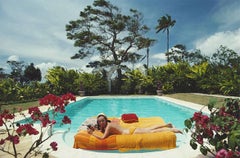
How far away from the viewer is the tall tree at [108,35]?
2505 centimetres

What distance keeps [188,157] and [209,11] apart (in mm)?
16710

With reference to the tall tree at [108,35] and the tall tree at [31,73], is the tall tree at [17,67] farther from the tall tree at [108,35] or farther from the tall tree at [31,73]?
the tall tree at [108,35]

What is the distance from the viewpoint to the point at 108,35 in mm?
25906

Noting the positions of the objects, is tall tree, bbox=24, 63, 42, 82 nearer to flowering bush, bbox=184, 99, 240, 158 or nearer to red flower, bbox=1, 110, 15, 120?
red flower, bbox=1, 110, 15, 120

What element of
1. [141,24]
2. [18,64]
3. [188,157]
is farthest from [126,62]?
[18,64]

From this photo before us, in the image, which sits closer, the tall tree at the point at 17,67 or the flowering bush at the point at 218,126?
the flowering bush at the point at 218,126

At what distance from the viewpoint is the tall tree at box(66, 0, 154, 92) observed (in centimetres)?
2505

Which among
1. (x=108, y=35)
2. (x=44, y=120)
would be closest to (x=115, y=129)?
(x=44, y=120)

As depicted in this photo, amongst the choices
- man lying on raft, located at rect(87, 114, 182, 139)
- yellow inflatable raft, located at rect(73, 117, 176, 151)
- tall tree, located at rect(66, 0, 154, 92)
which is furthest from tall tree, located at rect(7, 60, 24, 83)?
yellow inflatable raft, located at rect(73, 117, 176, 151)

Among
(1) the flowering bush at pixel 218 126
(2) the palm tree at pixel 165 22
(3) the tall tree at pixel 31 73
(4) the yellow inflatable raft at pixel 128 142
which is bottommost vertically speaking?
(4) the yellow inflatable raft at pixel 128 142

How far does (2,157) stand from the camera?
165 inches

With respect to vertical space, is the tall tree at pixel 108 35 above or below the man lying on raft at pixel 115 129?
above

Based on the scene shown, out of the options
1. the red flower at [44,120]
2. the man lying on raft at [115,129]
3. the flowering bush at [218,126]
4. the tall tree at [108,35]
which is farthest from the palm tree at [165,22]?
the red flower at [44,120]

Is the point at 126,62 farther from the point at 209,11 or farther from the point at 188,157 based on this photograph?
the point at 188,157
